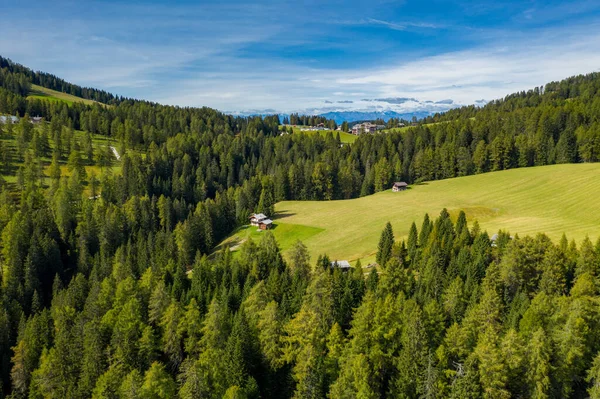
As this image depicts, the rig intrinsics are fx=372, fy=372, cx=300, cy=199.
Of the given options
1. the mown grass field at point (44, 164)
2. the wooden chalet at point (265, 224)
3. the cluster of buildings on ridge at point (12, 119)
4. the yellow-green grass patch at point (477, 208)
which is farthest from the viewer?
the cluster of buildings on ridge at point (12, 119)

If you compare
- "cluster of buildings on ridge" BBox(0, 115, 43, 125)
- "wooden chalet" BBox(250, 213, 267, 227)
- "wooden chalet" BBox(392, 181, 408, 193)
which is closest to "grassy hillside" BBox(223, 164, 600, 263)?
"wooden chalet" BBox(392, 181, 408, 193)

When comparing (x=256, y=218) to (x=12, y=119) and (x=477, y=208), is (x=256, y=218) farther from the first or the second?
(x=12, y=119)

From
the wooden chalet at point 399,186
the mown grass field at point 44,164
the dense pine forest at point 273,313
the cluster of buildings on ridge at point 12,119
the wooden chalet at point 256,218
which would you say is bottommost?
the dense pine forest at point 273,313

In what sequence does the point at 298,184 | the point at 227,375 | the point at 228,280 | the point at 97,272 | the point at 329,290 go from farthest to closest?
the point at 298,184
the point at 97,272
the point at 228,280
the point at 329,290
the point at 227,375

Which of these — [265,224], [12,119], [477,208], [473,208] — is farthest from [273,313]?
[12,119]

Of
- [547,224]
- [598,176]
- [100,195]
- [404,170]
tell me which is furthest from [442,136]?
[100,195]

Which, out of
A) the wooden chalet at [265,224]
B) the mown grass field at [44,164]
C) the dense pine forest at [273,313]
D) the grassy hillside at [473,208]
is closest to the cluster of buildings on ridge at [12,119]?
the mown grass field at [44,164]

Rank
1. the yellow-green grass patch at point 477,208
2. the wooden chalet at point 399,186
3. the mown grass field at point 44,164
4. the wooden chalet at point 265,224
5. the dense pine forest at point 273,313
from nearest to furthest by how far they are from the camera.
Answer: the dense pine forest at point 273,313 → the yellow-green grass patch at point 477,208 → the wooden chalet at point 265,224 → the mown grass field at point 44,164 → the wooden chalet at point 399,186

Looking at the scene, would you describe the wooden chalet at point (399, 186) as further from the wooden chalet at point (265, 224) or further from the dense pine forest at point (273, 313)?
the dense pine forest at point (273, 313)

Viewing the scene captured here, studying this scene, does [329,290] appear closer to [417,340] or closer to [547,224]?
[417,340]
